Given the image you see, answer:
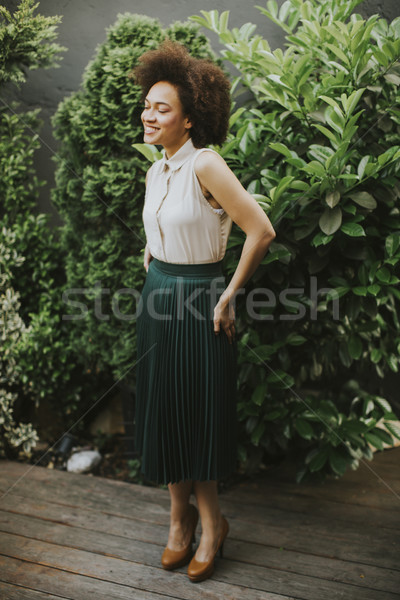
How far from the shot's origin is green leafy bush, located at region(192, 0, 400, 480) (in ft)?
6.00

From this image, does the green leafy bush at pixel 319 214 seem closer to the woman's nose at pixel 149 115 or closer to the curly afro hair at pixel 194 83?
the curly afro hair at pixel 194 83

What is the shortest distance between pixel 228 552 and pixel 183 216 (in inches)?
53.7

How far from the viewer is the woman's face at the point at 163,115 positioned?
153 centimetres

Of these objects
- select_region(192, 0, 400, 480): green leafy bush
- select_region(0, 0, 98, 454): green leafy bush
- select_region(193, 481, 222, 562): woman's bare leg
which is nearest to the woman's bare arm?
select_region(192, 0, 400, 480): green leafy bush

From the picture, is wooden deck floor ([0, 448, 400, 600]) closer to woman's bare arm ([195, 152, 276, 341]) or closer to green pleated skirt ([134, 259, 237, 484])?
green pleated skirt ([134, 259, 237, 484])

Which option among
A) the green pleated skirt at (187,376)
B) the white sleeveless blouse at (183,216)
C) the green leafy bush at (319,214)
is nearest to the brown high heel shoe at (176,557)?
the green pleated skirt at (187,376)

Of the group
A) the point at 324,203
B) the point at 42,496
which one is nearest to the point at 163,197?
the point at 324,203

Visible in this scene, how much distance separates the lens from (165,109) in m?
1.53

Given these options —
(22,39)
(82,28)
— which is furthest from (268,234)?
(82,28)

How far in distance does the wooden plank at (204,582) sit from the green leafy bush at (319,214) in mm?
539

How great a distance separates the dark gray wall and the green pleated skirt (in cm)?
169

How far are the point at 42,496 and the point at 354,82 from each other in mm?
2291

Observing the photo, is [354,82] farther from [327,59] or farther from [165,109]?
[165,109]

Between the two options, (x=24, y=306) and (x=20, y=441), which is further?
(x=24, y=306)
